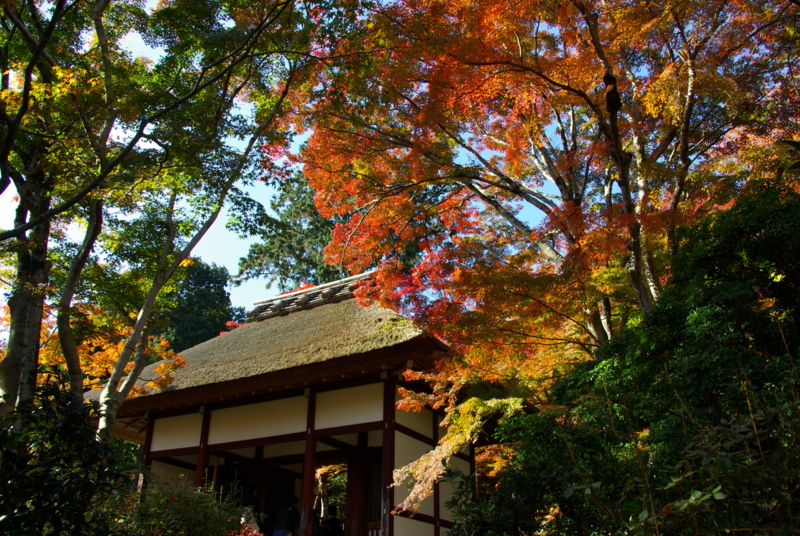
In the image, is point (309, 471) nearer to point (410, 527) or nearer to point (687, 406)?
point (410, 527)

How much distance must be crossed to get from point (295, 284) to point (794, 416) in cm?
2038

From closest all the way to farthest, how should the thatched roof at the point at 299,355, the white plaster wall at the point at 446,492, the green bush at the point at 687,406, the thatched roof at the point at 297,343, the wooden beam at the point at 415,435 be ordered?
the green bush at the point at 687,406 < the thatched roof at the point at 299,355 < the thatched roof at the point at 297,343 < the wooden beam at the point at 415,435 < the white plaster wall at the point at 446,492

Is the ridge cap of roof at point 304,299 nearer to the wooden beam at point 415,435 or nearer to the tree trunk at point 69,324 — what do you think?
the wooden beam at point 415,435

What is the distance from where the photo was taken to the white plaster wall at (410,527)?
713 centimetres

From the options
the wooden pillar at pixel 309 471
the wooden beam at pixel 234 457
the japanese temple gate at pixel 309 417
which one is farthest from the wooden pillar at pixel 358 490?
the wooden beam at pixel 234 457

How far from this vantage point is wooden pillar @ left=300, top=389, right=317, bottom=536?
7.60m

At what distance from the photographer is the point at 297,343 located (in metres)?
8.52

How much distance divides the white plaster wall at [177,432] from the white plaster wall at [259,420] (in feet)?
1.32

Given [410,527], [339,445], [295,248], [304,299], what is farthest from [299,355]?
[295,248]

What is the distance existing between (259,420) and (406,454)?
7.94 feet

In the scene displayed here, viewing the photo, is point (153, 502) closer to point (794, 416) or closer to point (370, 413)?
point (370, 413)

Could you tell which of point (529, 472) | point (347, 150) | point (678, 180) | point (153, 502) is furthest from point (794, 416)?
point (347, 150)

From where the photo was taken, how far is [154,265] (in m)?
7.54

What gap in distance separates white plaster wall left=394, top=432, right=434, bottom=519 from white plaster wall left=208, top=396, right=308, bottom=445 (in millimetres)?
1479
